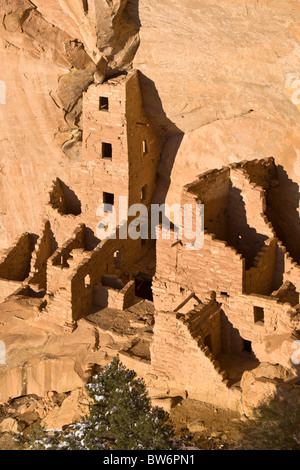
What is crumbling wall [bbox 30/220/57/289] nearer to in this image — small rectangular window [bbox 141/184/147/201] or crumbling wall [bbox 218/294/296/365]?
small rectangular window [bbox 141/184/147/201]

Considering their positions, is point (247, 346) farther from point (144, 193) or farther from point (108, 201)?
point (108, 201)

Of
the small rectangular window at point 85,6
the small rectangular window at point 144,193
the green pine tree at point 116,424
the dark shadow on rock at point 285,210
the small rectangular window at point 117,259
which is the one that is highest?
the small rectangular window at point 85,6

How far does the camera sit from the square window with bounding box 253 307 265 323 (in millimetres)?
26969

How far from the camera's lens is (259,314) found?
27.2 m

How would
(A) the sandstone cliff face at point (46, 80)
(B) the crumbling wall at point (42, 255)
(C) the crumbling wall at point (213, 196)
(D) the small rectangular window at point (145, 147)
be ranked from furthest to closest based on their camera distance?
(B) the crumbling wall at point (42, 255) → (D) the small rectangular window at point (145, 147) → (A) the sandstone cliff face at point (46, 80) → (C) the crumbling wall at point (213, 196)

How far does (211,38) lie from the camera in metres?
27.9

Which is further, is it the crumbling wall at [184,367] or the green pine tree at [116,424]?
the crumbling wall at [184,367]

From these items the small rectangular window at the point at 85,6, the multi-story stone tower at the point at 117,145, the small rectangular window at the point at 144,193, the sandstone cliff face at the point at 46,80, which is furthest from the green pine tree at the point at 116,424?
the small rectangular window at the point at 85,6

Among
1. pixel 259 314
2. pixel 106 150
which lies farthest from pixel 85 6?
pixel 259 314

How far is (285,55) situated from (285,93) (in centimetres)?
109

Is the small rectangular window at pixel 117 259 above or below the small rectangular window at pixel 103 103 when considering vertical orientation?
below

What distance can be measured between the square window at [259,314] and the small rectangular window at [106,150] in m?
6.71

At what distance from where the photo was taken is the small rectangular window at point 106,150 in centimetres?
3110

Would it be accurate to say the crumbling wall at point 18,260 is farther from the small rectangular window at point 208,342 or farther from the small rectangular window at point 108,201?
the small rectangular window at point 208,342
